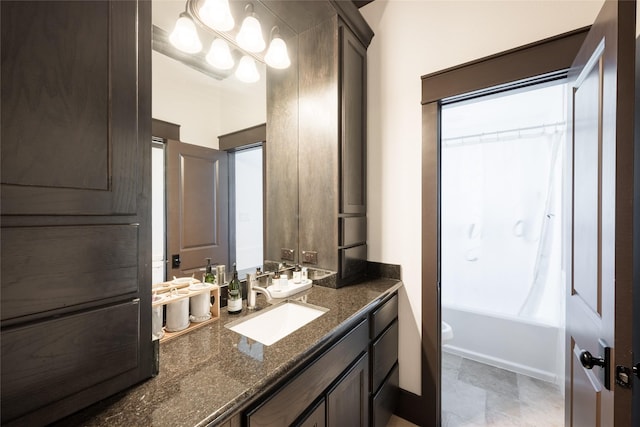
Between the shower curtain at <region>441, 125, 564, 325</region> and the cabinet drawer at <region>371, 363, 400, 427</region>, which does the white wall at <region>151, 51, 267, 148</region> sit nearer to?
the cabinet drawer at <region>371, 363, 400, 427</region>

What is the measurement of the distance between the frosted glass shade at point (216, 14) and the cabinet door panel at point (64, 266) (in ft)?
3.61

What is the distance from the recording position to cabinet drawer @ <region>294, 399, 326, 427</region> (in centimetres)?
93

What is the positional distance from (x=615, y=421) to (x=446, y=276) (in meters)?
2.11

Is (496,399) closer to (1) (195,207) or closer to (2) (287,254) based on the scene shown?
(2) (287,254)

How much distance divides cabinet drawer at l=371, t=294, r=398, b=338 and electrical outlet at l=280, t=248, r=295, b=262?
636 mm

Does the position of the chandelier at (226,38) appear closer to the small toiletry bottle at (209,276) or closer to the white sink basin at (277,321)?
the small toiletry bottle at (209,276)

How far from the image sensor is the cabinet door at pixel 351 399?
43.1 inches

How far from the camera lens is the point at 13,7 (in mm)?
520

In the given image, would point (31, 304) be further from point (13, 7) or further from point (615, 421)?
point (615, 421)

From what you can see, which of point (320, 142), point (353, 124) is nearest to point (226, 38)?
point (320, 142)

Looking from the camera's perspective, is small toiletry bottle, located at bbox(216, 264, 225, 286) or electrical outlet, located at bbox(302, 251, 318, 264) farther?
electrical outlet, located at bbox(302, 251, 318, 264)

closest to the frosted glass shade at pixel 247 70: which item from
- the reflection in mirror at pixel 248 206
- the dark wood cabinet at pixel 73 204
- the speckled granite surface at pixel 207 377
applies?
the reflection in mirror at pixel 248 206

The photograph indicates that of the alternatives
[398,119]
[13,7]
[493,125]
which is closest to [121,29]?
[13,7]

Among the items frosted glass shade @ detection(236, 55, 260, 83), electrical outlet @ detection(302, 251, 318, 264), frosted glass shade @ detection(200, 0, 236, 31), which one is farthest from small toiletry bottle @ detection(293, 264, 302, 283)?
frosted glass shade @ detection(200, 0, 236, 31)
